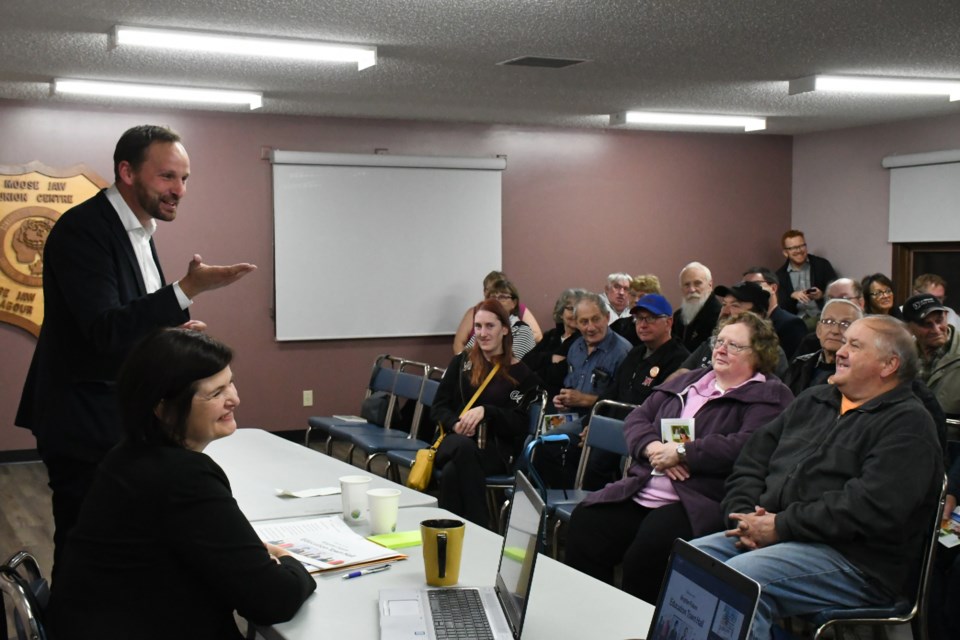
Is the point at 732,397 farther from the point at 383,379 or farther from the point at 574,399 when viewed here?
the point at 383,379

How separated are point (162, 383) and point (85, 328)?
46 centimetres

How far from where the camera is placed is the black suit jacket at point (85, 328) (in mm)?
2221

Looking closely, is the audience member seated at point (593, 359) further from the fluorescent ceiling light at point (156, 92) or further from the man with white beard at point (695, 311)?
the fluorescent ceiling light at point (156, 92)

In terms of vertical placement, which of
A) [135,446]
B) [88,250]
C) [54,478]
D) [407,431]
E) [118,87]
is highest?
[118,87]

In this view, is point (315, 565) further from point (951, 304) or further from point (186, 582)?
point (951, 304)

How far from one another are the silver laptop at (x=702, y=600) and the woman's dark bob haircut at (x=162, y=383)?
0.93 meters

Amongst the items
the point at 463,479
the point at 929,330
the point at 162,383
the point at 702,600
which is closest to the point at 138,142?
the point at 162,383

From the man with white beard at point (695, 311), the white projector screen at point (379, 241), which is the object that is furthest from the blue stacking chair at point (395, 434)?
the white projector screen at point (379, 241)

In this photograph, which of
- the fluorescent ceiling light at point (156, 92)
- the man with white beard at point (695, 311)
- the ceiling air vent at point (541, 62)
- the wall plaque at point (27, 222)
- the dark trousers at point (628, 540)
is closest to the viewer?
the dark trousers at point (628, 540)

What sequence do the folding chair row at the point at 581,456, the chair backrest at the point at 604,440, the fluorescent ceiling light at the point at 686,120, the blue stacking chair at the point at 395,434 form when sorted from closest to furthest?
the folding chair row at the point at 581,456 → the chair backrest at the point at 604,440 → the blue stacking chair at the point at 395,434 → the fluorescent ceiling light at the point at 686,120

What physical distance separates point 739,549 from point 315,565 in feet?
4.76

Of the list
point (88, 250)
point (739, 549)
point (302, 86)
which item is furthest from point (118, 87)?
point (739, 549)

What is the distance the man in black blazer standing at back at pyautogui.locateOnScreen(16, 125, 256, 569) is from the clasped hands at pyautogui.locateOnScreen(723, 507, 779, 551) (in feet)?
5.47

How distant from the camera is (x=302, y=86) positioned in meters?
6.36
